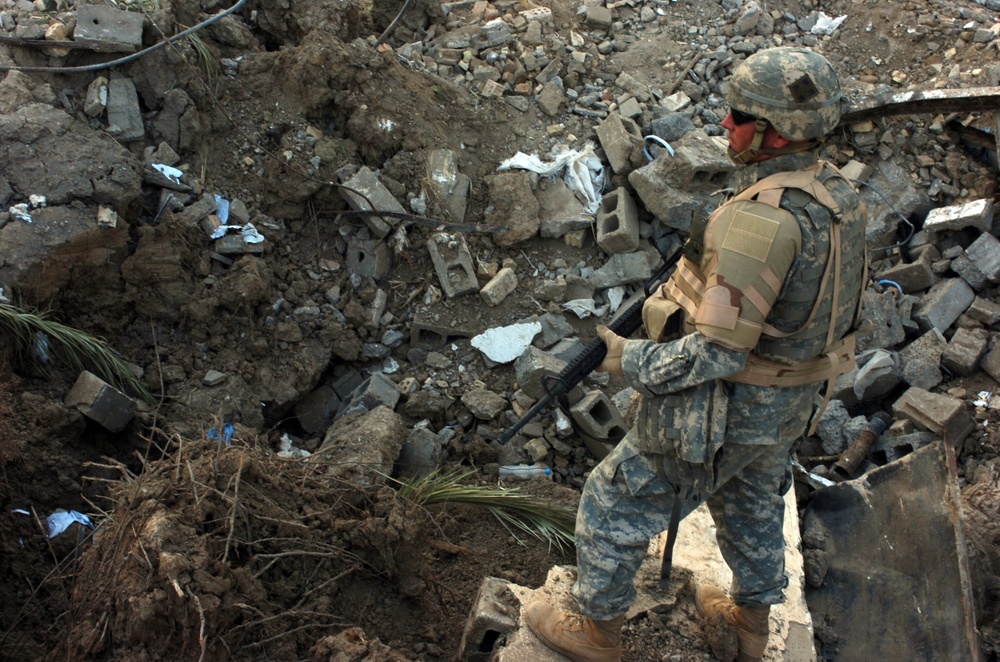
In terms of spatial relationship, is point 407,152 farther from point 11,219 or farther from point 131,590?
point 131,590

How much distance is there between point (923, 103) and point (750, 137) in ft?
13.0

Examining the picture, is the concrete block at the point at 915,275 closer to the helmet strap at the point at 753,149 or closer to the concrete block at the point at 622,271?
the concrete block at the point at 622,271

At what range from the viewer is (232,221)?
16.3 feet

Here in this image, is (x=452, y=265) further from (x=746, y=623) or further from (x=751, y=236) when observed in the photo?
(x=751, y=236)

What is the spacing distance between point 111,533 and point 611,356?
1958mm

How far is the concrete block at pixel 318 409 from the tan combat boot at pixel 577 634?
2.51 m

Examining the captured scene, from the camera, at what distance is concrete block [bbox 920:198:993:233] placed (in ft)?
A: 17.1

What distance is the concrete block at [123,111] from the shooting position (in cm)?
489

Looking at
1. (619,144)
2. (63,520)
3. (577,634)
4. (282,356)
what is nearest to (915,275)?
(619,144)

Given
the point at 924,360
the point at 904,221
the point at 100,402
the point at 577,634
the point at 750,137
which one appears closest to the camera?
the point at 750,137

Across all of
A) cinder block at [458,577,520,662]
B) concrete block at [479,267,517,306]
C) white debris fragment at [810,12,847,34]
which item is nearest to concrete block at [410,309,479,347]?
concrete block at [479,267,517,306]

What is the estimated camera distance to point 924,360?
498 cm

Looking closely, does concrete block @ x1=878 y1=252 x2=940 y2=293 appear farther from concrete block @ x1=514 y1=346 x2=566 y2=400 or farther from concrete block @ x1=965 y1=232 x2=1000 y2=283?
concrete block @ x1=514 y1=346 x2=566 y2=400

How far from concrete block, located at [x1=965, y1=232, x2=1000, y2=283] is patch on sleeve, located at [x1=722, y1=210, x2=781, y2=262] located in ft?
12.4
